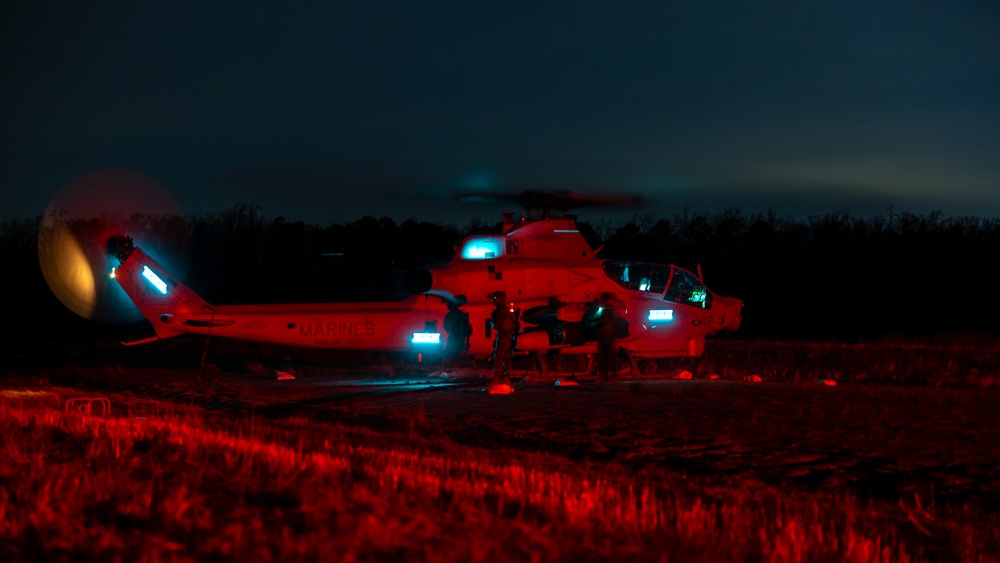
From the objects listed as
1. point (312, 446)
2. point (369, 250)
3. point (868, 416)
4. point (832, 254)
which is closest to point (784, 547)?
point (312, 446)

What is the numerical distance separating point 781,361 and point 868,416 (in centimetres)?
1697

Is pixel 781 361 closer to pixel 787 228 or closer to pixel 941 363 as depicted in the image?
pixel 941 363

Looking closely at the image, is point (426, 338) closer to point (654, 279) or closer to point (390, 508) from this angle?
point (654, 279)

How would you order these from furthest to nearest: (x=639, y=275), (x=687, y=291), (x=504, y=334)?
(x=687, y=291) < (x=639, y=275) < (x=504, y=334)

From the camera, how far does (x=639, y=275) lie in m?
23.4

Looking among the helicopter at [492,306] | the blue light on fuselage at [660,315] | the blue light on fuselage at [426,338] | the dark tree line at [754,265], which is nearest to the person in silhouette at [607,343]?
the helicopter at [492,306]

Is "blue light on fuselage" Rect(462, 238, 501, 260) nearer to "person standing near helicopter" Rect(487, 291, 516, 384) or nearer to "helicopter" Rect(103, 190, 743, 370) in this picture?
"helicopter" Rect(103, 190, 743, 370)

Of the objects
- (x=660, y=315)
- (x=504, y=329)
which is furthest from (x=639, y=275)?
(x=504, y=329)

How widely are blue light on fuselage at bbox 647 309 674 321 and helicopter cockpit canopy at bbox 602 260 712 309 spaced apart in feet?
1.05

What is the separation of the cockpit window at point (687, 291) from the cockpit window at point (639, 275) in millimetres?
248

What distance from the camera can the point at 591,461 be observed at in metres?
11.0

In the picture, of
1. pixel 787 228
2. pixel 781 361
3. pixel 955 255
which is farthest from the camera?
pixel 787 228

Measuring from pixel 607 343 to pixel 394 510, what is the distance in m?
14.0

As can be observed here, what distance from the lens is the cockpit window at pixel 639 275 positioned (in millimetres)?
23188
